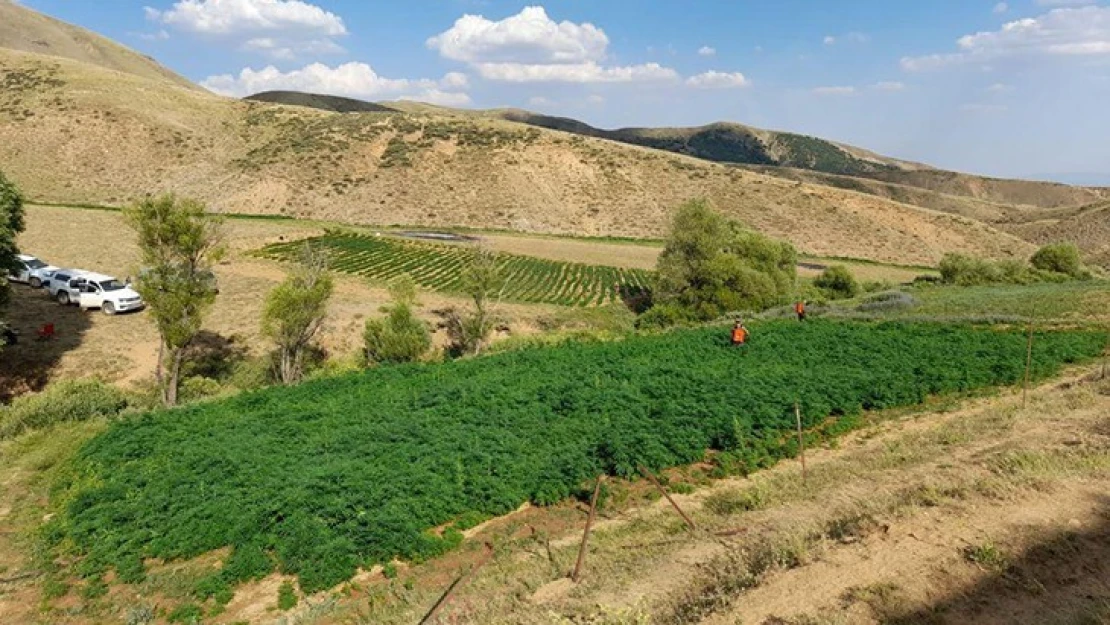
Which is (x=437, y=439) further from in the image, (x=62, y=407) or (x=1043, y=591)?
(x=62, y=407)

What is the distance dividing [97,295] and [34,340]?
14.4 feet

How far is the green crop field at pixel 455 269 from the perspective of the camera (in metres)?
48.6

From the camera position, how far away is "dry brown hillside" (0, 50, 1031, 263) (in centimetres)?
8100

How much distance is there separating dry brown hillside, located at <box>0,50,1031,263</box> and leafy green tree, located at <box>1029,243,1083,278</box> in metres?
21.1

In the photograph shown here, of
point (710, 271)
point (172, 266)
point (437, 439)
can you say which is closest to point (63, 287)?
point (172, 266)

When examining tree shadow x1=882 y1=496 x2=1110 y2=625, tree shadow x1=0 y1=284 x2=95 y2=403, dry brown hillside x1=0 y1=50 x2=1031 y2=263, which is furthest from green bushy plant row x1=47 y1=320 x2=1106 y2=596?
dry brown hillside x1=0 y1=50 x2=1031 y2=263

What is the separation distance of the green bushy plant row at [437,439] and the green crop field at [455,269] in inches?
861

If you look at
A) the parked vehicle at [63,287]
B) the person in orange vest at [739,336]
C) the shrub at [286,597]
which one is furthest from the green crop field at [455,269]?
the shrub at [286,597]

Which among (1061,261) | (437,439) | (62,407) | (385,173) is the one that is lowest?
(62,407)

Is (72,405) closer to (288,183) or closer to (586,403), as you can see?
(586,403)

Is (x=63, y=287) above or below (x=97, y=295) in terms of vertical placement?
above

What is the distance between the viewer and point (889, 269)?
72.0 metres

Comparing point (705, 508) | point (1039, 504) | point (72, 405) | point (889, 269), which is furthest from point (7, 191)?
point (889, 269)

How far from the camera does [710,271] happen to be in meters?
44.4
